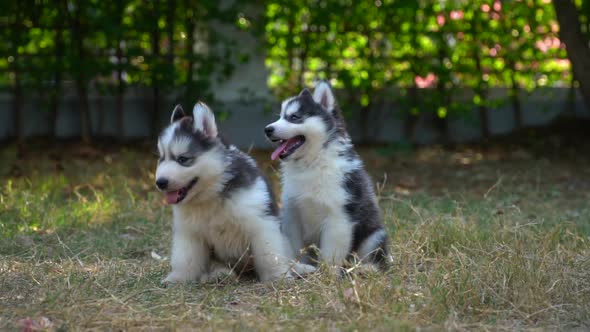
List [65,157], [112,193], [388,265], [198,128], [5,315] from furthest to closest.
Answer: [65,157], [112,193], [388,265], [198,128], [5,315]

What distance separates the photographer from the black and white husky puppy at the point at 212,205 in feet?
16.0

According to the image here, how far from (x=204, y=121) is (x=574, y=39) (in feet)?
21.5

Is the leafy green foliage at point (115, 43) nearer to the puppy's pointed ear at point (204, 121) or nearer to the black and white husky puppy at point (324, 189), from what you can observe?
the black and white husky puppy at point (324, 189)

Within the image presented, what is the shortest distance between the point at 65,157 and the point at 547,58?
694cm

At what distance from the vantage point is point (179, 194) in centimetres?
487

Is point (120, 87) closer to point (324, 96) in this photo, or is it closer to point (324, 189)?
point (324, 96)

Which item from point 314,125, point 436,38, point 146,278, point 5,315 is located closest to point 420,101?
point 436,38

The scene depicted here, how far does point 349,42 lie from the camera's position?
11977 mm

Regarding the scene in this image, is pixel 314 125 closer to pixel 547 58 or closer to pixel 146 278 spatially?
pixel 146 278

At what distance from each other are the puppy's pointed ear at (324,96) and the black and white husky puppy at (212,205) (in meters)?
0.88

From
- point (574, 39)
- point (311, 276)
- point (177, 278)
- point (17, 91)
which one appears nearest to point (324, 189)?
point (311, 276)

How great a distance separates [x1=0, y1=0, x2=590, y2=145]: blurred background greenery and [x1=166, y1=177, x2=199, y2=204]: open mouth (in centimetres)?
648

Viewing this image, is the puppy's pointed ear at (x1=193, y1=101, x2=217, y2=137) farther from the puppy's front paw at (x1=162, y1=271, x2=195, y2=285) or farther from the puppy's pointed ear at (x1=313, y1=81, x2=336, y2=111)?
the puppy's pointed ear at (x1=313, y1=81, x2=336, y2=111)

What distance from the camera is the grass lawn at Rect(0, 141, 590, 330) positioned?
4230mm
